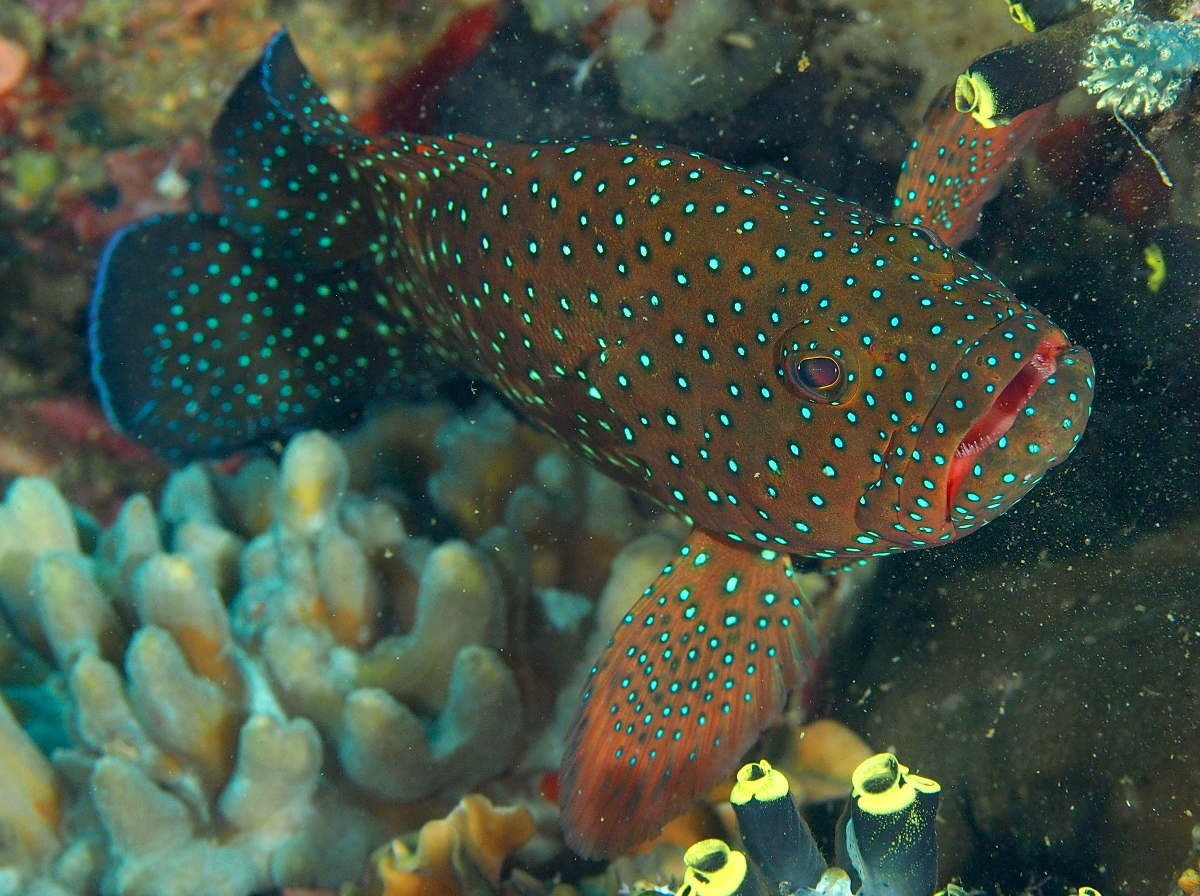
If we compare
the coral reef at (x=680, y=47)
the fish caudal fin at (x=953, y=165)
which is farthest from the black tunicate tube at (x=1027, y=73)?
the coral reef at (x=680, y=47)

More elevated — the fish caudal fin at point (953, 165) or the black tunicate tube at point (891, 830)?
the fish caudal fin at point (953, 165)

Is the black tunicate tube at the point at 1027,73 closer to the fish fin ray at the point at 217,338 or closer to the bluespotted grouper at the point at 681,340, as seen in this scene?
the bluespotted grouper at the point at 681,340

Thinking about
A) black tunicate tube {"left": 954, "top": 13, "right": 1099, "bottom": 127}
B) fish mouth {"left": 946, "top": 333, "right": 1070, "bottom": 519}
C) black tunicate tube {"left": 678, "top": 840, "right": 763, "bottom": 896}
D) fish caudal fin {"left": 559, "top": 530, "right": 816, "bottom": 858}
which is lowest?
fish caudal fin {"left": 559, "top": 530, "right": 816, "bottom": 858}

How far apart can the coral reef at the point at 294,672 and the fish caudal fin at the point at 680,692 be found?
0.38 metres

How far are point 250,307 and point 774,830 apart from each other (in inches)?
153

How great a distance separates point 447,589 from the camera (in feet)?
13.0

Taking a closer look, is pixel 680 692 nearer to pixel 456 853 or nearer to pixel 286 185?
pixel 456 853

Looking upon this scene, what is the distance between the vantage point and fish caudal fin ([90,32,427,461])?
4559mm

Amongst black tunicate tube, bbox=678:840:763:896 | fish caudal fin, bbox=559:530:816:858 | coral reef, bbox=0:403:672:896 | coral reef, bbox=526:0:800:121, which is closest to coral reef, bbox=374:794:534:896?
coral reef, bbox=0:403:672:896

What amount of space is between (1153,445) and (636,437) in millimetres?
1861

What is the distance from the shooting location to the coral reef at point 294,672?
363cm

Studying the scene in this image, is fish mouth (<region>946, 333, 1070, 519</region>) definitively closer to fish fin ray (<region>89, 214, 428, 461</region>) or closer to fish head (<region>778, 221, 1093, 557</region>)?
fish head (<region>778, 221, 1093, 557</region>)

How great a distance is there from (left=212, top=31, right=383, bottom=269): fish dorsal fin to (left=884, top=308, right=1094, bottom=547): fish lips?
118 inches

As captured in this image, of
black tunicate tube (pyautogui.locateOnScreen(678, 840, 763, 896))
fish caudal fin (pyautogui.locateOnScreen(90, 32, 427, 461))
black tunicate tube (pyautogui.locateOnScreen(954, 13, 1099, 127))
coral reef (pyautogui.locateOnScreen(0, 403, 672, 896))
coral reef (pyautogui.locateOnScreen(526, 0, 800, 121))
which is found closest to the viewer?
black tunicate tube (pyautogui.locateOnScreen(678, 840, 763, 896))
